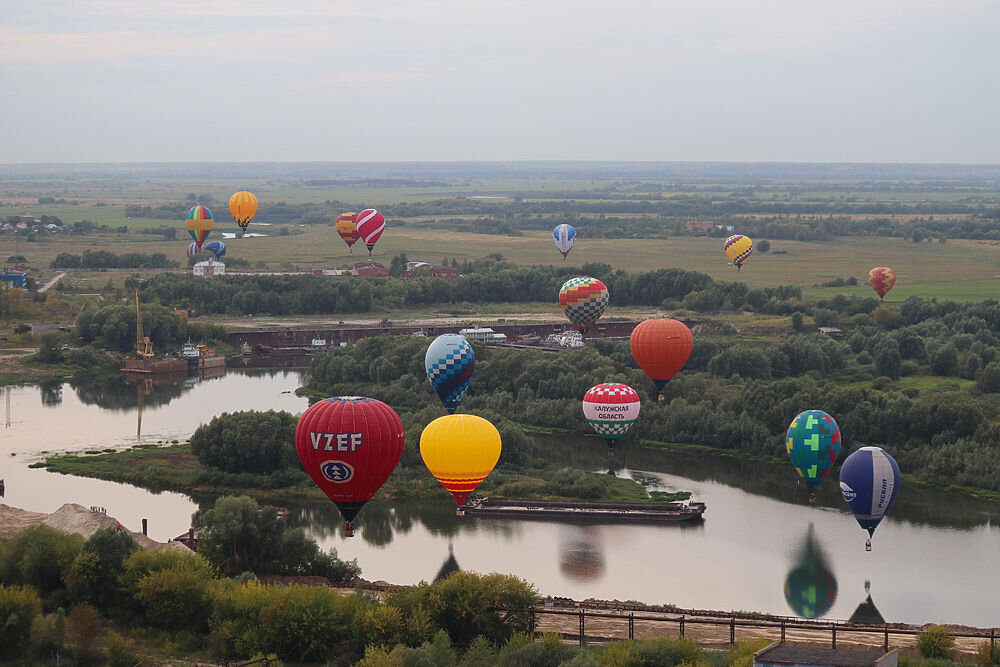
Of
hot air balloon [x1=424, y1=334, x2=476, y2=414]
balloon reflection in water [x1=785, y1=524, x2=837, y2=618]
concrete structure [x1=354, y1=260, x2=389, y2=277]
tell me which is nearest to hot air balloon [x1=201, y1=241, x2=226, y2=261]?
concrete structure [x1=354, y1=260, x2=389, y2=277]

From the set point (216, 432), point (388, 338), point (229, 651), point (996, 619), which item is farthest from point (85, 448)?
point (996, 619)

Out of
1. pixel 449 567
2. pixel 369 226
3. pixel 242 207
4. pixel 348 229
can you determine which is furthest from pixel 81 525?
pixel 242 207

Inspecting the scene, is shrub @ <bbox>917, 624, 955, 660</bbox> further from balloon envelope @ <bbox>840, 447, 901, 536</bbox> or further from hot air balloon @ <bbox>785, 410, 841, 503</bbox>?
hot air balloon @ <bbox>785, 410, 841, 503</bbox>

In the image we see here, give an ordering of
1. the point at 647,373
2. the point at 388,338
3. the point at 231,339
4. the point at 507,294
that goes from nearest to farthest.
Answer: the point at 647,373 → the point at 388,338 → the point at 231,339 → the point at 507,294

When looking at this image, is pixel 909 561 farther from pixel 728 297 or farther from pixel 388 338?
pixel 728 297

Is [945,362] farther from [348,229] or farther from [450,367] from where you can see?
[348,229]

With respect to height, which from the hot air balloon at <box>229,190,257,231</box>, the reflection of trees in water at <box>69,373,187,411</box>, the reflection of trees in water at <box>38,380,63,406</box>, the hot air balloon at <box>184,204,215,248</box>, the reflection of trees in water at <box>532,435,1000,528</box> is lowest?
the reflection of trees in water at <box>38,380,63,406</box>

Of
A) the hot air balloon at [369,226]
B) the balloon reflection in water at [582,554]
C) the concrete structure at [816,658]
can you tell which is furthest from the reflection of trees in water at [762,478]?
the hot air balloon at [369,226]
